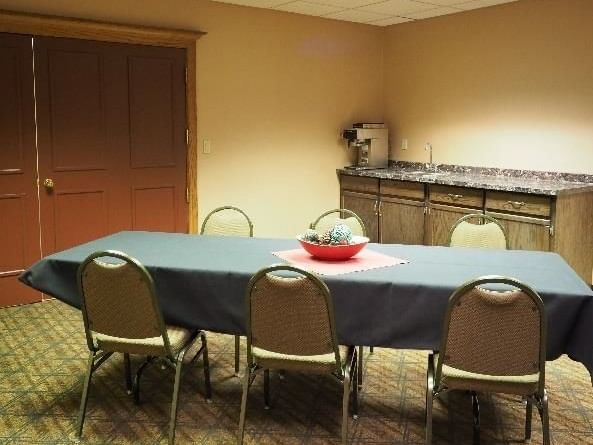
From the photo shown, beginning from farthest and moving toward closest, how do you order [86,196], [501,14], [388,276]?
[501,14] < [86,196] < [388,276]

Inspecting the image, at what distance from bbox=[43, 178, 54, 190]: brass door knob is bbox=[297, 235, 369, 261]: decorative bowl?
2.47m

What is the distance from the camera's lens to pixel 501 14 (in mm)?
5348

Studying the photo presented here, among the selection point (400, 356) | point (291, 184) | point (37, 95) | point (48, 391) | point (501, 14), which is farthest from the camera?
point (291, 184)

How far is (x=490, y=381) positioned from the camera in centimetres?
235

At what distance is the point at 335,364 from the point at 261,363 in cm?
31

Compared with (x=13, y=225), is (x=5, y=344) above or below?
below

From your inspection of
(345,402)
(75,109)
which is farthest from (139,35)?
(345,402)

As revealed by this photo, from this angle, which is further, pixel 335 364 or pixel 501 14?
pixel 501 14

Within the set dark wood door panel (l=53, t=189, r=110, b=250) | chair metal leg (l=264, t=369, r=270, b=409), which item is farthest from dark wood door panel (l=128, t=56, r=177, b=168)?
chair metal leg (l=264, t=369, r=270, b=409)

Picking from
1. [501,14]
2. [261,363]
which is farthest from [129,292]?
[501,14]

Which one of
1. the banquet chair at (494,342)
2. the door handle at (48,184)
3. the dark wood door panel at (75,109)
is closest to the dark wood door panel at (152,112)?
the dark wood door panel at (75,109)

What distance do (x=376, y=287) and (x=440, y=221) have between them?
285 cm

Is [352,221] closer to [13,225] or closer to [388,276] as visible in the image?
[388,276]

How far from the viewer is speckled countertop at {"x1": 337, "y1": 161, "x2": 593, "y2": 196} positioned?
4.64m
